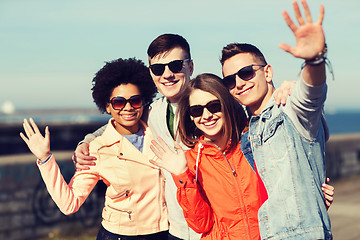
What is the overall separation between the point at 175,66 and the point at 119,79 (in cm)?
51

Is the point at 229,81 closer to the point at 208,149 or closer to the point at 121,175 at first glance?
the point at 208,149

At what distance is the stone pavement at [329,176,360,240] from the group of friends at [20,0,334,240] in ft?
20.1

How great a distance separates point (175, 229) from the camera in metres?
3.76

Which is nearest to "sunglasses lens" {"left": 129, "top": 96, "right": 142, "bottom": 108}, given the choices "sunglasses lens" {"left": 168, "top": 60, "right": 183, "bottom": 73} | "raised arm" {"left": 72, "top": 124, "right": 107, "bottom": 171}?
"sunglasses lens" {"left": 168, "top": 60, "right": 183, "bottom": 73}

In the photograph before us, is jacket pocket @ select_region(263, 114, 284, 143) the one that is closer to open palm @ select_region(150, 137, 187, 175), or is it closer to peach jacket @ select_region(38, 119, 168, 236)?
open palm @ select_region(150, 137, 187, 175)

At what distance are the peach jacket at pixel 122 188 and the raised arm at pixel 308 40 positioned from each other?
164cm

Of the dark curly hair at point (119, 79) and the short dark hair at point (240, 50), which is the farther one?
the dark curly hair at point (119, 79)

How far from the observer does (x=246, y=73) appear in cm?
338

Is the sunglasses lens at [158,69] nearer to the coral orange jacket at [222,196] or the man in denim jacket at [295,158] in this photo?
the coral orange jacket at [222,196]

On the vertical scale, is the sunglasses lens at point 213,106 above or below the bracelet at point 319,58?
below

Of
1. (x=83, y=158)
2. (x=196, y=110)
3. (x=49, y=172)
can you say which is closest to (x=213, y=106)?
(x=196, y=110)

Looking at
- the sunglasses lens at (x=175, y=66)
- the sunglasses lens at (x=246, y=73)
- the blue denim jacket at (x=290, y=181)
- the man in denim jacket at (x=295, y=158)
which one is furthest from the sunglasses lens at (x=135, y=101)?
the blue denim jacket at (x=290, y=181)

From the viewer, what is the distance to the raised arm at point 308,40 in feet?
8.63

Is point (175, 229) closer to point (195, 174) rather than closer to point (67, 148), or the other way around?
point (195, 174)
